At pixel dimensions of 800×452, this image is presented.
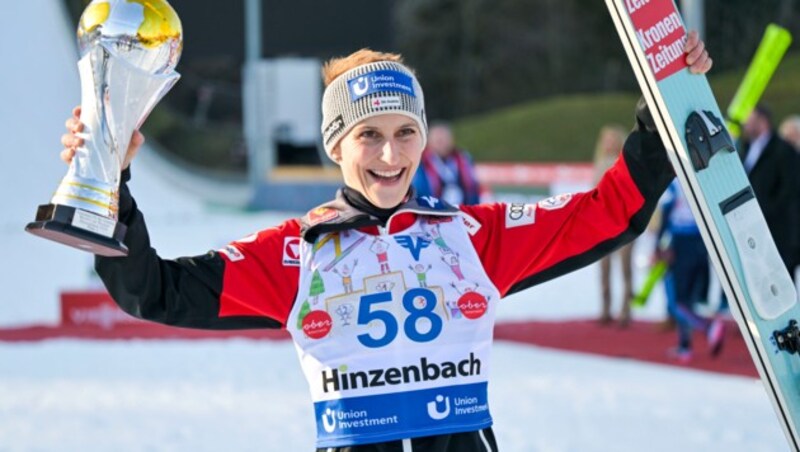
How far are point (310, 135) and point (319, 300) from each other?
24.7 metres

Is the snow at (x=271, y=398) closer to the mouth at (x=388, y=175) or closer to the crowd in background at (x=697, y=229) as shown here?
the crowd in background at (x=697, y=229)

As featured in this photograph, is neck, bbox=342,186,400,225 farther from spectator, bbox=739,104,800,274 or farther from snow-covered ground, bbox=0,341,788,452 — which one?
spectator, bbox=739,104,800,274

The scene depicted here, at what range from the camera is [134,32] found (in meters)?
2.51

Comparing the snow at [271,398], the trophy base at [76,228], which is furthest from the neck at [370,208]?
the snow at [271,398]

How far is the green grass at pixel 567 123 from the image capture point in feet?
102

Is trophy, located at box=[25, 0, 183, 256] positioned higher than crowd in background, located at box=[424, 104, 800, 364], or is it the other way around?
crowd in background, located at box=[424, 104, 800, 364]

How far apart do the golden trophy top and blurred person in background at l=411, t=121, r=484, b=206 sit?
631 cm

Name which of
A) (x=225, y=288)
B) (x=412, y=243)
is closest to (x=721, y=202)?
(x=412, y=243)

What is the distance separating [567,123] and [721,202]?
99.3 ft

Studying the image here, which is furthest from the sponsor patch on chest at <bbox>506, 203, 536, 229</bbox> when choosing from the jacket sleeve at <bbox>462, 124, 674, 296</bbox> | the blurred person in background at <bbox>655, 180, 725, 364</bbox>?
the blurred person in background at <bbox>655, 180, 725, 364</bbox>

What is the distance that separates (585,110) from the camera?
33.0 m

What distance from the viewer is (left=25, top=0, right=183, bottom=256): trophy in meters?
2.34

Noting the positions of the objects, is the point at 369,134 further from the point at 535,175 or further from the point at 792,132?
the point at 535,175

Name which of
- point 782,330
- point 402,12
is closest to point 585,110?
point 402,12
